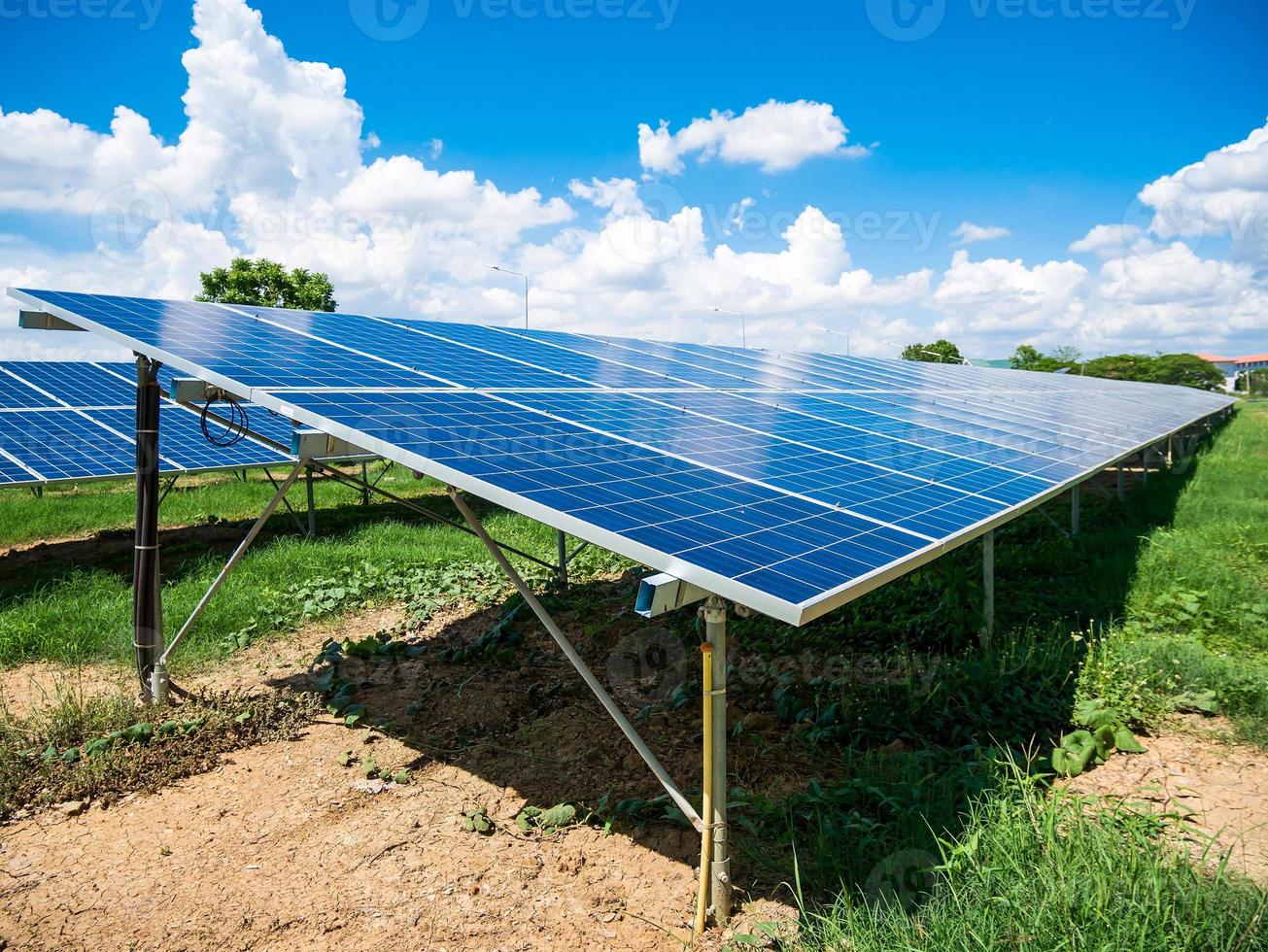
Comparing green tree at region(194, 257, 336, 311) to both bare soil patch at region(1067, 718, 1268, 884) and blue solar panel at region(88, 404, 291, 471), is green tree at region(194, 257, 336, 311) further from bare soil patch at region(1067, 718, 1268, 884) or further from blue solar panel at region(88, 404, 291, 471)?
bare soil patch at region(1067, 718, 1268, 884)

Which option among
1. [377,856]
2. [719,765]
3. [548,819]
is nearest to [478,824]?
[548,819]

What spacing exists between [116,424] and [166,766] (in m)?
10.7

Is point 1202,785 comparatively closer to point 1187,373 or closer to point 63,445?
point 63,445

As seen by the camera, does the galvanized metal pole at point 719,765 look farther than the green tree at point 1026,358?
No

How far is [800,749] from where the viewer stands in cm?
659

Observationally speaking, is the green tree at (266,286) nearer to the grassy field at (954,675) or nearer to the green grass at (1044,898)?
the grassy field at (954,675)

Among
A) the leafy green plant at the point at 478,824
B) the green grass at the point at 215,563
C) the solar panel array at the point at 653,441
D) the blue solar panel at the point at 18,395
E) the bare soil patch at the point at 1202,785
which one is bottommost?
Answer: the green grass at the point at 215,563

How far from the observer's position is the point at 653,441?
21.0ft

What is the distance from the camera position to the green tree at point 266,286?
3559cm

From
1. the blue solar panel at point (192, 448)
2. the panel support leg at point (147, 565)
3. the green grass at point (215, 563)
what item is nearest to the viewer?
the panel support leg at point (147, 565)

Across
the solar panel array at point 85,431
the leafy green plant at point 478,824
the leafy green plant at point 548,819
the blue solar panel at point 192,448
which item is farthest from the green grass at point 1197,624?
the blue solar panel at point 192,448

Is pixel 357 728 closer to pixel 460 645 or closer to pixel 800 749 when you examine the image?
pixel 460 645

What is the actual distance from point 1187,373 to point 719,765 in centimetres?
10946

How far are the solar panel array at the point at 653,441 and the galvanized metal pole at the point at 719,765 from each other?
42 cm
